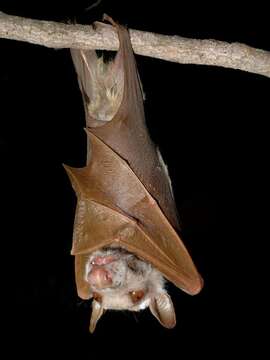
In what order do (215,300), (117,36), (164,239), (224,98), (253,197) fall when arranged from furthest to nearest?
1. (215,300)
2. (253,197)
3. (224,98)
4. (164,239)
5. (117,36)

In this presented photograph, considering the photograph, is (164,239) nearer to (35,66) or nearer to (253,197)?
(35,66)

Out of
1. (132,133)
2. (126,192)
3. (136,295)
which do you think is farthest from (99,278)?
(132,133)

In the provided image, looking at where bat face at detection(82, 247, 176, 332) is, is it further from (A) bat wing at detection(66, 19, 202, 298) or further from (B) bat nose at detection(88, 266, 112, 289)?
(A) bat wing at detection(66, 19, 202, 298)

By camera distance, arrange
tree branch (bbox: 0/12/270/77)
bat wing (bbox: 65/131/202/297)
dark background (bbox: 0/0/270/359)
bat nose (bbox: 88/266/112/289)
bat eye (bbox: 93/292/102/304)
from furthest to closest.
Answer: dark background (bbox: 0/0/270/359) → bat eye (bbox: 93/292/102/304) → bat nose (bbox: 88/266/112/289) → bat wing (bbox: 65/131/202/297) → tree branch (bbox: 0/12/270/77)

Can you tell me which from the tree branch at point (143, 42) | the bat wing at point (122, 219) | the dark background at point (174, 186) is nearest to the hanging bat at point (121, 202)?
the bat wing at point (122, 219)

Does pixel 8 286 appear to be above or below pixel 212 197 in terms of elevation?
below

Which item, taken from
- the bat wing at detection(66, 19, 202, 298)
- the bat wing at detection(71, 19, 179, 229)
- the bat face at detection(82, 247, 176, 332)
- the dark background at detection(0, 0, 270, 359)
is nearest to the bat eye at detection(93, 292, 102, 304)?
the bat face at detection(82, 247, 176, 332)

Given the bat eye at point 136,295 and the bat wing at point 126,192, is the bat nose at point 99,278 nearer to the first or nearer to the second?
the bat wing at point 126,192

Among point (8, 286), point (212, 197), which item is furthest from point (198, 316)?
point (8, 286)
